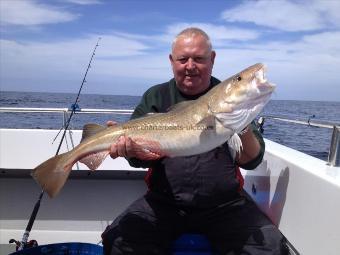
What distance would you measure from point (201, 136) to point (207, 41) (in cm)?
128

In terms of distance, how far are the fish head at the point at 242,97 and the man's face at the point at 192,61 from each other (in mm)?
852

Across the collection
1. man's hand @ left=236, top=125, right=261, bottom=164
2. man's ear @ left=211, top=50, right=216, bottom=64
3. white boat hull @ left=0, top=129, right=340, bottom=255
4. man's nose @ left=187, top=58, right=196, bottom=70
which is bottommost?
white boat hull @ left=0, top=129, right=340, bottom=255

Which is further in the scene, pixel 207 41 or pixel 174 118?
pixel 207 41

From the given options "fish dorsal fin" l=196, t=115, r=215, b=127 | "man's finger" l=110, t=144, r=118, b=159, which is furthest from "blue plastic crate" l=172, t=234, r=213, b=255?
"fish dorsal fin" l=196, t=115, r=215, b=127

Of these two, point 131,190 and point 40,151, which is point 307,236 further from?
point 40,151

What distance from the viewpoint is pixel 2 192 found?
5727 mm

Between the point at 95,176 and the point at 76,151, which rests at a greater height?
the point at 76,151

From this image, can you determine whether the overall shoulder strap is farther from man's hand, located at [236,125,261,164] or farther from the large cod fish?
man's hand, located at [236,125,261,164]

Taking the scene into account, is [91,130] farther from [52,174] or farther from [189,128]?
Answer: [189,128]

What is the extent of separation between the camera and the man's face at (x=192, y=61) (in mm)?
3818

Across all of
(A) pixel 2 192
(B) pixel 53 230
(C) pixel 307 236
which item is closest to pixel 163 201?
(C) pixel 307 236

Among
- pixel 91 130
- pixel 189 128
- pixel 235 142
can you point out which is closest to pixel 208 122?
pixel 189 128

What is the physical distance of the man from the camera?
344 cm

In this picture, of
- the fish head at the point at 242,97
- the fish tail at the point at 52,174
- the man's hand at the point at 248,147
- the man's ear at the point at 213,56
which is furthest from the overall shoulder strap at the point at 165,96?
the fish tail at the point at 52,174
